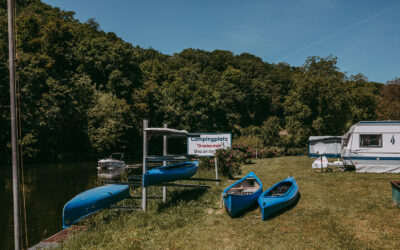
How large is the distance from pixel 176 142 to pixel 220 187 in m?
49.3

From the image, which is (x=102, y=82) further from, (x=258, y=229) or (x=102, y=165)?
(x=258, y=229)

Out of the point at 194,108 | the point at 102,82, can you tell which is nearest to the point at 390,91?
the point at 194,108

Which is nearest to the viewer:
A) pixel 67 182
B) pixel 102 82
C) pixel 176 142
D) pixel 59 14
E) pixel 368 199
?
pixel 368 199

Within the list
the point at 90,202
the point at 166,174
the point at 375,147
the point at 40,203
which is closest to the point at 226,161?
the point at 166,174

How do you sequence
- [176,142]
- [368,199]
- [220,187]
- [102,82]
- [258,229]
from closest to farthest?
1. [258,229]
2. [368,199]
3. [220,187]
4. [102,82]
5. [176,142]

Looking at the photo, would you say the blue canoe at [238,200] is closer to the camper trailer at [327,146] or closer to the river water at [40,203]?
the river water at [40,203]

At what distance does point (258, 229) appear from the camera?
29.8 feet

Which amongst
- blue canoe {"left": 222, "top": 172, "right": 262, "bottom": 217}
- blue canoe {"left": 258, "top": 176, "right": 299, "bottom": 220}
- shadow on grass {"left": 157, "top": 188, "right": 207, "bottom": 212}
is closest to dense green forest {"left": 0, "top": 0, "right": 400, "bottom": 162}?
shadow on grass {"left": 157, "top": 188, "right": 207, "bottom": 212}

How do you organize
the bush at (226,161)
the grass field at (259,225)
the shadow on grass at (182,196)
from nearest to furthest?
the grass field at (259,225) < the shadow on grass at (182,196) < the bush at (226,161)

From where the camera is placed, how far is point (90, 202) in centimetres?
1106

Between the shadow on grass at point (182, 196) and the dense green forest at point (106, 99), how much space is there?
3216cm

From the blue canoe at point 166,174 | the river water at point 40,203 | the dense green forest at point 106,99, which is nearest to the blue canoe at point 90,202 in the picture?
the blue canoe at point 166,174

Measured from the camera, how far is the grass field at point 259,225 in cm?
797

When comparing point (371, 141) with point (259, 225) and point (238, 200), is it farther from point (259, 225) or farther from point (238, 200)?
point (259, 225)
